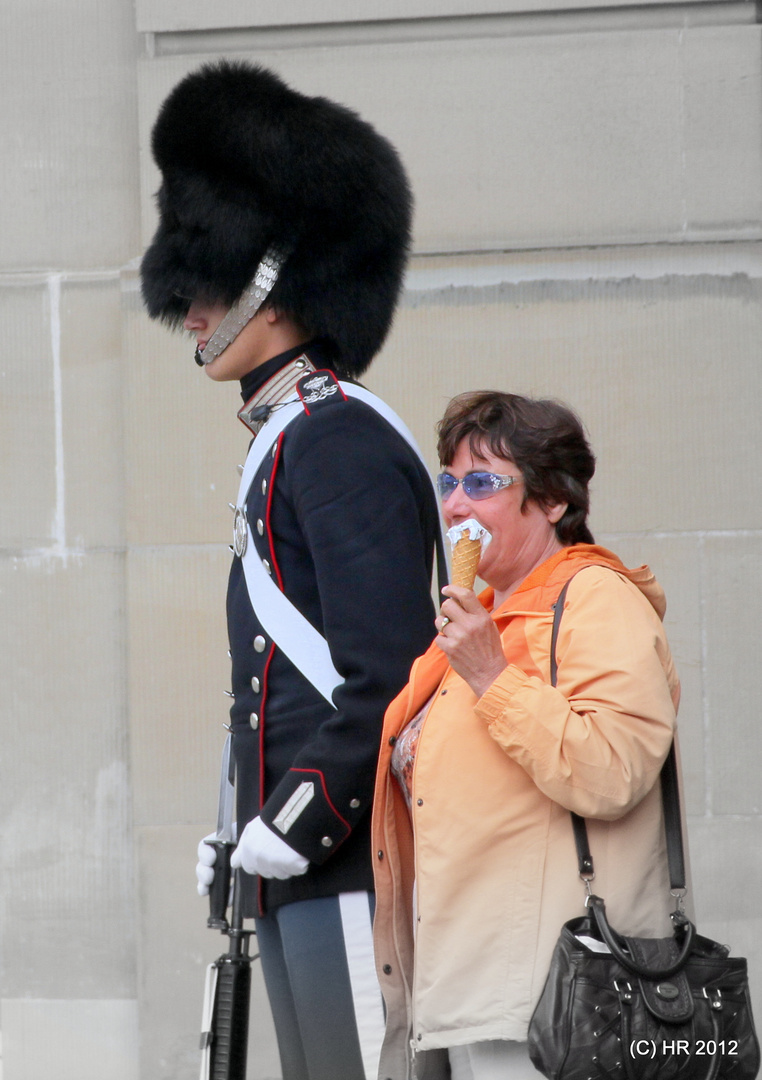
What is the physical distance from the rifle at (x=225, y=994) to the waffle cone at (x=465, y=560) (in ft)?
2.63

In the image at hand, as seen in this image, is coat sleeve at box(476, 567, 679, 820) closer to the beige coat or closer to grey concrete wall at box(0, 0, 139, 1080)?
the beige coat

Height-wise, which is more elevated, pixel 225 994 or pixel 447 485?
pixel 447 485

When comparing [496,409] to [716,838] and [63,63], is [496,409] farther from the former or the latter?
[63,63]

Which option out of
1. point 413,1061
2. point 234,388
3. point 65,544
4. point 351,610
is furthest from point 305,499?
point 65,544

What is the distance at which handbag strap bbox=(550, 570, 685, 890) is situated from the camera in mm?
1840

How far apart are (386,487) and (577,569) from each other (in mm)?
400

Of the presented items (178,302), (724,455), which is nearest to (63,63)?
(178,302)

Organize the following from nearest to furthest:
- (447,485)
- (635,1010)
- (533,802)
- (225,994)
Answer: (635,1010)
(533,802)
(447,485)
(225,994)

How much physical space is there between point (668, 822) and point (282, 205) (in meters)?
1.37

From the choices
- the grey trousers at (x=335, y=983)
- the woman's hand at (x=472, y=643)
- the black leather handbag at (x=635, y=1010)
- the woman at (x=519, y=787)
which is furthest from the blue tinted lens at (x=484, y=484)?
the grey trousers at (x=335, y=983)

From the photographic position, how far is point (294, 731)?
2.24m

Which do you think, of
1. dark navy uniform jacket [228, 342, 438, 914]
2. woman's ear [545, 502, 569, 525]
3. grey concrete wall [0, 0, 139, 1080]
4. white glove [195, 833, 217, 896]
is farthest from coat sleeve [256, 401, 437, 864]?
grey concrete wall [0, 0, 139, 1080]

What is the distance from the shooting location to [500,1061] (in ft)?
6.15

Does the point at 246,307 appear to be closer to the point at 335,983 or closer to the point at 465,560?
the point at 465,560
